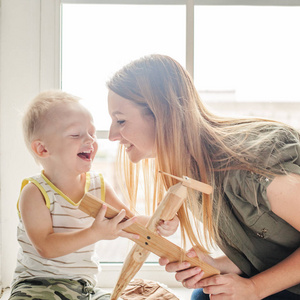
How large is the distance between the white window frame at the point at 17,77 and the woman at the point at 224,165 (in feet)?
1.74

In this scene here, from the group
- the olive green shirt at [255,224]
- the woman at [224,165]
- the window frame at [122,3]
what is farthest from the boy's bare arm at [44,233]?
the window frame at [122,3]

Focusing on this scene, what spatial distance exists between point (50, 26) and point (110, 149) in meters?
0.53

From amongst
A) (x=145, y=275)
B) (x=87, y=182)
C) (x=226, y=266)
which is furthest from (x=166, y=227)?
(x=145, y=275)

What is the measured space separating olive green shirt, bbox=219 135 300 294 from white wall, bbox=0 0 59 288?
80cm

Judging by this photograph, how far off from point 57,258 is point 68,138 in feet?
1.21

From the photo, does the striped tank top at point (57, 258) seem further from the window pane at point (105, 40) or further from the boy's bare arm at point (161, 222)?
the window pane at point (105, 40)

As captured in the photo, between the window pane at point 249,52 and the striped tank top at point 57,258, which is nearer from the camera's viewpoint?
the striped tank top at point 57,258

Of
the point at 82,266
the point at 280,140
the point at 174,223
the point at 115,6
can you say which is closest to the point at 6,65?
the point at 115,6

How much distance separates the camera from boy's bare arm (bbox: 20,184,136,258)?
1.10 m

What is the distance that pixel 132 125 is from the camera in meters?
1.10

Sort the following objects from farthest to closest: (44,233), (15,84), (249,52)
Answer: (249,52) → (15,84) → (44,233)

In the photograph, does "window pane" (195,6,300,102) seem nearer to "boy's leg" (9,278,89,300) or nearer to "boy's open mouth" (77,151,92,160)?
"boy's open mouth" (77,151,92,160)

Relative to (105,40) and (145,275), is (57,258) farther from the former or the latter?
(105,40)

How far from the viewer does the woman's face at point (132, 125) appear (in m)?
1.10
